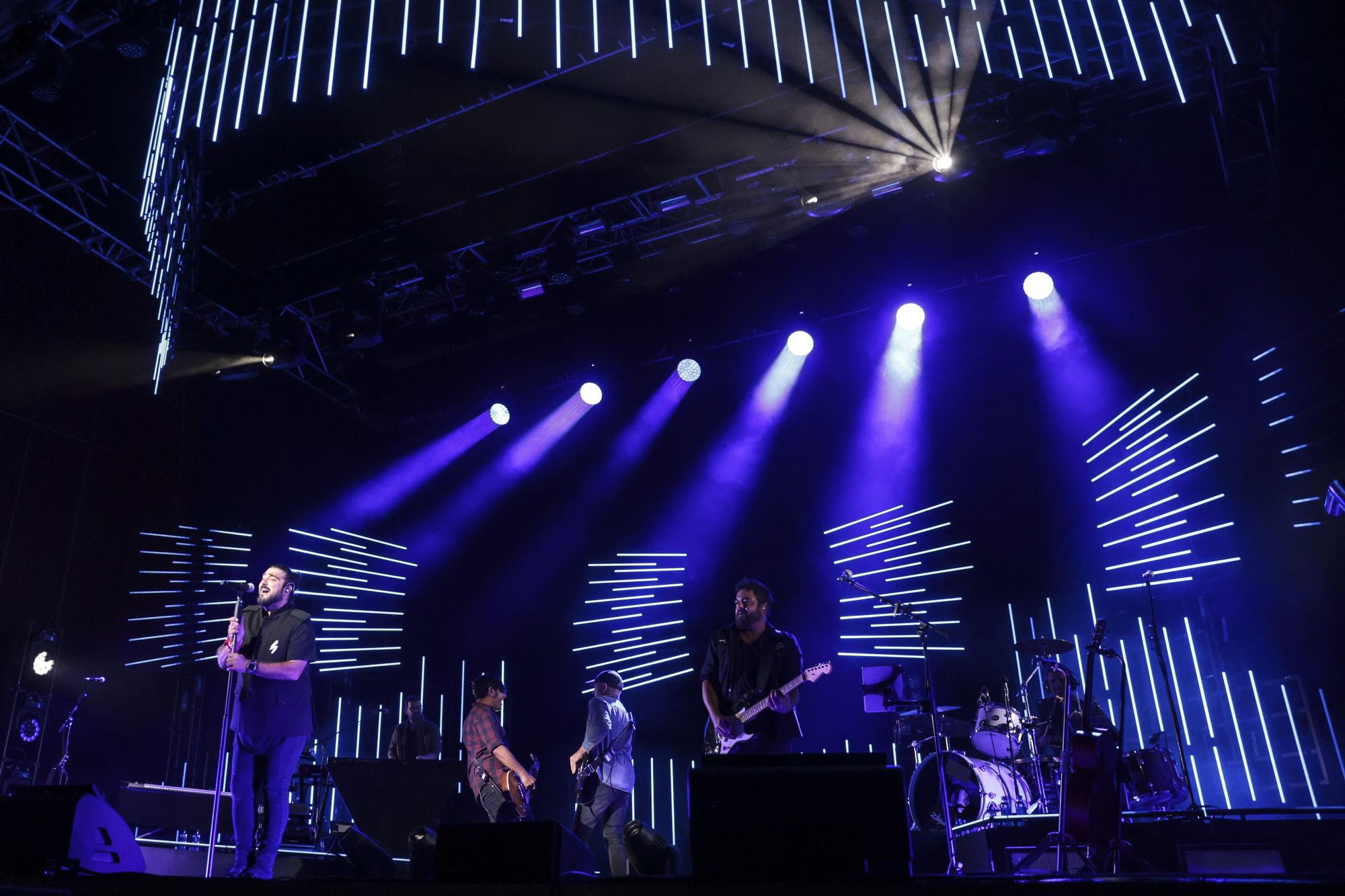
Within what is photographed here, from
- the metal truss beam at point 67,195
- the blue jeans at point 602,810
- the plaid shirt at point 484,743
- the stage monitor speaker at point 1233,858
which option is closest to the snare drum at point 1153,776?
the stage monitor speaker at point 1233,858

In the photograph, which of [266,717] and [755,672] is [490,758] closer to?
[266,717]

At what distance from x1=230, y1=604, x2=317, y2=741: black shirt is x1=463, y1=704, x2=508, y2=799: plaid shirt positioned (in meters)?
2.14

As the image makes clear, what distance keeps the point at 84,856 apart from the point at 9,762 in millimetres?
6019

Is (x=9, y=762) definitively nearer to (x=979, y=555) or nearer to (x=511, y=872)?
(x=511, y=872)

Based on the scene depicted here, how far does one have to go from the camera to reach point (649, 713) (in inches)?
472

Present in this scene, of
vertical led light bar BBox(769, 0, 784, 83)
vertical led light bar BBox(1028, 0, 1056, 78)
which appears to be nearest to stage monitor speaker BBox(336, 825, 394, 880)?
vertical led light bar BBox(769, 0, 784, 83)

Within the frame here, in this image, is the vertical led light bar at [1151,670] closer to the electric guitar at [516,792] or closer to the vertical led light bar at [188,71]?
the electric guitar at [516,792]

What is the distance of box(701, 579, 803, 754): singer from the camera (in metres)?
5.28

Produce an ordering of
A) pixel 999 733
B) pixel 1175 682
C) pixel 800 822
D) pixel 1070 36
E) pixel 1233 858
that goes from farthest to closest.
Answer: pixel 1175 682 < pixel 999 733 < pixel 1070 36 < pixel 1233 858 < pixel 800 822

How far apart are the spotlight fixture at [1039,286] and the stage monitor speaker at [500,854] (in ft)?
30.1

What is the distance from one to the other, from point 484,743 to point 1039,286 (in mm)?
7629

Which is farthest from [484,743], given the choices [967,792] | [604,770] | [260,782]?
[967,792]

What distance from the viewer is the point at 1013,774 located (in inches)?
333

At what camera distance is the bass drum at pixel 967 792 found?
8.15 m
